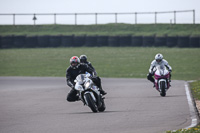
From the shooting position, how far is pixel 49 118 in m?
12.2

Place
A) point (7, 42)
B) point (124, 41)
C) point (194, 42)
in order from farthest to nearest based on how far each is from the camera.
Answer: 1. point (7, 42)
2. point (124, 41)
3. point (194, 42)

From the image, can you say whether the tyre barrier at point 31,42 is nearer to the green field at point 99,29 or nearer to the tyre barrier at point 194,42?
the green field at point 99,29

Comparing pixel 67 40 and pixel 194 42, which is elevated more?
pixel 67 40

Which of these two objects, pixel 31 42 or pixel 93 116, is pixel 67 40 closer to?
pixel 31 42

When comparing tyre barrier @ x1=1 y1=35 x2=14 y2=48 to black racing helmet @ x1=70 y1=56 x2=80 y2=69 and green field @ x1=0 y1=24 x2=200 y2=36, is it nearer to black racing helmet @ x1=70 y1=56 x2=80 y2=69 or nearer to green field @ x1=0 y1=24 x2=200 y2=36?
green field @ x1=0 y1=24 x2=200 y2=36

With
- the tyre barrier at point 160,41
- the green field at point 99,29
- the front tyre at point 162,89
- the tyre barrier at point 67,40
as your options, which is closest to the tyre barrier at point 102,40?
the tyre barrier at point 67,40

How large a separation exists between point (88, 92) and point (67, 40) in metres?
34.0

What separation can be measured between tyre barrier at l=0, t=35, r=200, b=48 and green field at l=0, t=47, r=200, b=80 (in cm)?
44

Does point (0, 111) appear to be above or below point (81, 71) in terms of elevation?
below

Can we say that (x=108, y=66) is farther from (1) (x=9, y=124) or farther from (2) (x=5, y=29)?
(1) (x=9, y=124)

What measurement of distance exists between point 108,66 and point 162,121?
26915 mm

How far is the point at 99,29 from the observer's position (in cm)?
5322

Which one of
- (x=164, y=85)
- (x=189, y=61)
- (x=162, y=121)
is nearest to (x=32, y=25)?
(x=189, y=61)

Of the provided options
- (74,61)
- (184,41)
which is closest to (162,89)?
(74,61)
